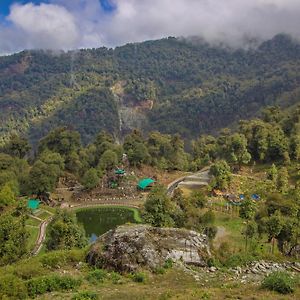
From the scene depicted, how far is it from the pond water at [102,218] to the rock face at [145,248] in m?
34.9

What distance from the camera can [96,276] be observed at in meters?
20.9

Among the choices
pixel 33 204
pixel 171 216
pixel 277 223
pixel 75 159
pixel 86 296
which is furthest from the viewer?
pixel 75 159

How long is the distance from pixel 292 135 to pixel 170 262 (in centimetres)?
5797

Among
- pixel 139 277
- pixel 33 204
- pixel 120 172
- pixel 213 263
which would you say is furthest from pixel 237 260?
pixel 120 172

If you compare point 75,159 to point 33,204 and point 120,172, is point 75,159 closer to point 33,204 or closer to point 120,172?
point 120,172

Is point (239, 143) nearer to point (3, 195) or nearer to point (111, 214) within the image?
point (111, 214)

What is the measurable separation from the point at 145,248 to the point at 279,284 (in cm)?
733

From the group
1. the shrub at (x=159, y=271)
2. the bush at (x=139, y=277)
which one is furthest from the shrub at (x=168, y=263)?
the bush at (x=139, y=277)

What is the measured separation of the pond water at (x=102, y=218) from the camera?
6052 centimetres

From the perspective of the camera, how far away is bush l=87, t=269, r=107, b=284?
20.5 m

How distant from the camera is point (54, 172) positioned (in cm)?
7106

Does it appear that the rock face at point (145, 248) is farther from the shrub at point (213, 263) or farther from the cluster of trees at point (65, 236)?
the cluster of trees at point (65, 236)

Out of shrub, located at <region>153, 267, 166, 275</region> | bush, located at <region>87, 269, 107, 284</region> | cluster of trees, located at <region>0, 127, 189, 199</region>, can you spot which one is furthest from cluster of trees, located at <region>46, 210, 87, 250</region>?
cluster of trees, located at <region>0, 127, 189, 199</region>

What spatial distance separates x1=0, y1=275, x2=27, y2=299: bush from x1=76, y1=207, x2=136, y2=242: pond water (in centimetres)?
3915
